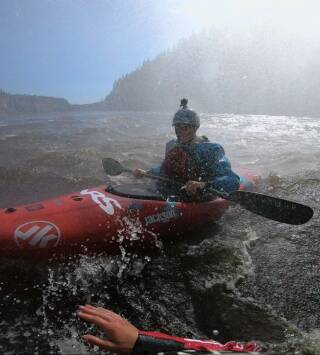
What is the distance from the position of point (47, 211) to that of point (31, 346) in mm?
1733

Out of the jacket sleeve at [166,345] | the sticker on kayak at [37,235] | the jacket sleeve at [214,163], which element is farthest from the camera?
the jacket sleeve at [214,163]

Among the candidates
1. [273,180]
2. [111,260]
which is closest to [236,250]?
[111,260]

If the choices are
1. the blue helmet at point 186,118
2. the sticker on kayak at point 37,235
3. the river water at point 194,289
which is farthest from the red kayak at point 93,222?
the blue helmet at point 186,118

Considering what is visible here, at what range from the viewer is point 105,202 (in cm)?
473

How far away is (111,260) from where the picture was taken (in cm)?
455

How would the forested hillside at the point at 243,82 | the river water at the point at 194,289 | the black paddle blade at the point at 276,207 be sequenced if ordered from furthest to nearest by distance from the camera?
the forested hillside at the point at 243,82 → the black paddle blade at the point at 276,207 → the river water at the point at 194,289

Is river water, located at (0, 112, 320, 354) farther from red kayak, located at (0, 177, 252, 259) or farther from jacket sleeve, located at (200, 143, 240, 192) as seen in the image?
jacket sleeve, located at (200, 143, 240, 192)

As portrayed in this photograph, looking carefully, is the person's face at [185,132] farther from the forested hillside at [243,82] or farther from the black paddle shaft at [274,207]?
the forested hillside at [243,82]

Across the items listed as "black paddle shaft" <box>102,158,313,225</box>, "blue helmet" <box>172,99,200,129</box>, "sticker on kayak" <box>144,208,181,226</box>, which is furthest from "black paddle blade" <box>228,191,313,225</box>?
"blue helmet" <box>172,99,200,129</box>

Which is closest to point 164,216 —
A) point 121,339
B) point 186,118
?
point 186,118

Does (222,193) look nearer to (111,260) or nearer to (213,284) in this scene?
(213,284)

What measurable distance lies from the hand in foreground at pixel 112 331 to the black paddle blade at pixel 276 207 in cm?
339

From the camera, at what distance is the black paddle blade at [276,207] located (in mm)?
4590

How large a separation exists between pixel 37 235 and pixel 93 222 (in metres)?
A: 0.73
